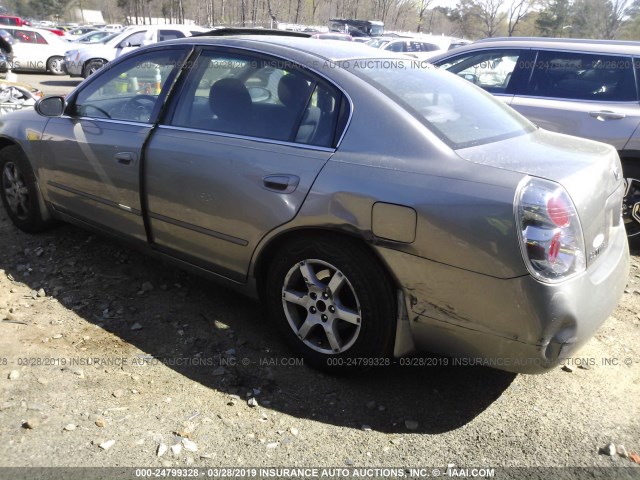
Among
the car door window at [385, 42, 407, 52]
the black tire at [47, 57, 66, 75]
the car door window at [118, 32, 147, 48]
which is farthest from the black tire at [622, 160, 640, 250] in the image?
the black tire at [47, 57, 66, 75]

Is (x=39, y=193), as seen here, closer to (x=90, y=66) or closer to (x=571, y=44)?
(x=571, y=44)

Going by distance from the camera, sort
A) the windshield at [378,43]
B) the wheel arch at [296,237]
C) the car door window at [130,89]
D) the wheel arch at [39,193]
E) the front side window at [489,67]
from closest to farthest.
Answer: the wheel arch at [296,237]
the car door window at [130,89]
the wheel arch at [39,193]
the front side window at [489,67]
the windshield at [378,43]

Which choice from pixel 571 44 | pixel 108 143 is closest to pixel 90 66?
pixel 108 143

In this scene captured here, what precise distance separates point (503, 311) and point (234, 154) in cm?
158

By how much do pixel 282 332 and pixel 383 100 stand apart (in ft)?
4.42

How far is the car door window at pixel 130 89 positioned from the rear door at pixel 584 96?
11.0 feet

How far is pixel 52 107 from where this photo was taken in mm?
3896

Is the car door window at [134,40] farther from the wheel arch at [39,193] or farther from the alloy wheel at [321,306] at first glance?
the alloy wheel at [321,306]

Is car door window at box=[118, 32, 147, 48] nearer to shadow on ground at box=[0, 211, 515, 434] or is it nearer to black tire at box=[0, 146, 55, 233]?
black tire at box=[0, 146, 55, 233]

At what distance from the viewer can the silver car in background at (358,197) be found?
7.39 ft

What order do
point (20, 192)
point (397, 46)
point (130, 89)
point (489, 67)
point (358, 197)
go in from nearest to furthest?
point (358, 197), point (130, 89), point (20, 192), point (489, 67), point (397, 46)

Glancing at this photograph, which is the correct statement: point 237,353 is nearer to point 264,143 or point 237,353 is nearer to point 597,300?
point 264,143

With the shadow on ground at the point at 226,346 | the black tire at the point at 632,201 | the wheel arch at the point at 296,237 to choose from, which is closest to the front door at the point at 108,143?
the shadow on ground at the point at 226,346

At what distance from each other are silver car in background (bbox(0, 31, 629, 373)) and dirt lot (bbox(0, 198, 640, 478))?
1.01 ft
